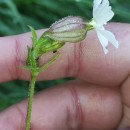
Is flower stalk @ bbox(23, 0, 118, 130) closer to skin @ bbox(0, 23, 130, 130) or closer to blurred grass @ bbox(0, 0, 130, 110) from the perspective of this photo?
skin @ bbox(0, 23, 130, 130)

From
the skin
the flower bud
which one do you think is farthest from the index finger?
the flower bud

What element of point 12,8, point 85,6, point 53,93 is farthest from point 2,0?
point 53,93

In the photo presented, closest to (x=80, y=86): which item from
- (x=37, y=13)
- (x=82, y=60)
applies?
(x=82, y=60)

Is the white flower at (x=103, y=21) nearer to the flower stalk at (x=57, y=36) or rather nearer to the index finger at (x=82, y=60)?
the flower stalk at (x=57, y=36)

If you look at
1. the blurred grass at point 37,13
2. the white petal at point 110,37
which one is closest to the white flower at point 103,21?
the white petal at point 110,37

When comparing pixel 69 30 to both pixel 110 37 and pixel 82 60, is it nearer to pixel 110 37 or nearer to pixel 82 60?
pixel 110 37

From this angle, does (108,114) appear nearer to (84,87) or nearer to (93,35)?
(84,87)

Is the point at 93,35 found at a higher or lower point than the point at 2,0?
lower
